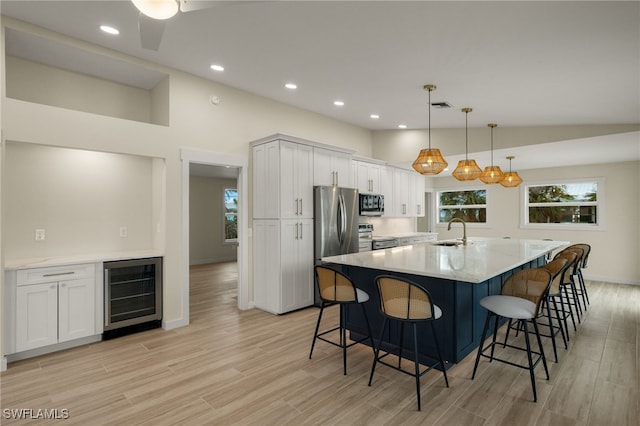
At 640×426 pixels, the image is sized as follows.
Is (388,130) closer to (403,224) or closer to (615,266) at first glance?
(403,224)

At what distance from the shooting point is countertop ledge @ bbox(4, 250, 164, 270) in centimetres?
318

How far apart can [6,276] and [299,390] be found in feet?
9.40

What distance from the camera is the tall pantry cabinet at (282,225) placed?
4535 mm

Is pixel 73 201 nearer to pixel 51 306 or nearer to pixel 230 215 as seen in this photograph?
pixel 51 306

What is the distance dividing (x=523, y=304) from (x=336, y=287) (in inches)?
60.7

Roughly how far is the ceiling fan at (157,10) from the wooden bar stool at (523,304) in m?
2.84

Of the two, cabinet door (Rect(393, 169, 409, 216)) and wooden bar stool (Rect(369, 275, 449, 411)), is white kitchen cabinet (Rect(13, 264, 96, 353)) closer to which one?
wooden bar stool (Rect(369, 275, 449, 411))

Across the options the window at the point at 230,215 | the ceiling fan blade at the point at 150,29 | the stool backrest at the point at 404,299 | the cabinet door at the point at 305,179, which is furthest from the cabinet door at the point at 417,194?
the ceiling fan blade at the point at 150,29

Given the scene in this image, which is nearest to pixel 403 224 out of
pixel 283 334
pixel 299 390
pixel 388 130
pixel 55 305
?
pixel 388 130

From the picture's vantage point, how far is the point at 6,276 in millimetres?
3029

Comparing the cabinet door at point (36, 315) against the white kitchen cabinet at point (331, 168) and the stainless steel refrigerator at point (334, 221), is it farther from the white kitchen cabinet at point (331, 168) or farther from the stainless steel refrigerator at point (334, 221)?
the white kitchen cabinet at point (331, 168)

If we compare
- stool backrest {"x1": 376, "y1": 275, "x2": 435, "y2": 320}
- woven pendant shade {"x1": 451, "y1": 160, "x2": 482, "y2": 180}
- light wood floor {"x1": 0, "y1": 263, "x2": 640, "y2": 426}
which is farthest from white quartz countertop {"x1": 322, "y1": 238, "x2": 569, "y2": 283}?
woven pendant shade {"x1": 451, "y1": 160, "x2": 482, "y2": 180}

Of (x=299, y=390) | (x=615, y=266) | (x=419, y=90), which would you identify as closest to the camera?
(x=299, y=390)

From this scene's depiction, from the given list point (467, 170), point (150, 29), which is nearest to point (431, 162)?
point (467, 170)
